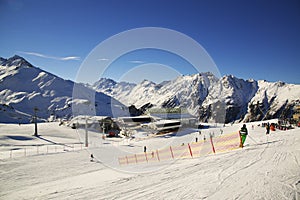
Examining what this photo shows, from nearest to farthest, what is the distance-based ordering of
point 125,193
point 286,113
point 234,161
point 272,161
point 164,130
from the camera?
point 125,193
point 272,161
point 234,161
point 164,130
point 286,113

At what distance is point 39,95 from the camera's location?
13025 cm

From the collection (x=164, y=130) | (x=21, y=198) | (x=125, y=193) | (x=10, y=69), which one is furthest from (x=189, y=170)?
(x=10, y=69)

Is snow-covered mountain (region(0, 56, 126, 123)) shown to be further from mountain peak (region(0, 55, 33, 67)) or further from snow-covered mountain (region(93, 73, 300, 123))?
snow-covered mountain (region(93, 73, 300, 123))

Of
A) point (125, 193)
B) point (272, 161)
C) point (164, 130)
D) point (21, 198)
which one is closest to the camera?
point (125, 193)

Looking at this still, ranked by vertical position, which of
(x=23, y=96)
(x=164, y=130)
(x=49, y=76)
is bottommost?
(x=164, y=130)

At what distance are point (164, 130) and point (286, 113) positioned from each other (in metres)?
92.0

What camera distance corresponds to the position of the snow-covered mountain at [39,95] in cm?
11039

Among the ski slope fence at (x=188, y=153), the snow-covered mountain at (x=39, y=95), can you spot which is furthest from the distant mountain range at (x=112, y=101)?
the ski slope fence at (x=188, y=153)

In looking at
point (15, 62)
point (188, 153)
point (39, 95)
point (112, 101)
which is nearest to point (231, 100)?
point (112, 101)

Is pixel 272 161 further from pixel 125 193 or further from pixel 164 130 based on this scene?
pixel 164 130

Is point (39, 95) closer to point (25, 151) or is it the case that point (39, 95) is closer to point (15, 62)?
point (15, 62)

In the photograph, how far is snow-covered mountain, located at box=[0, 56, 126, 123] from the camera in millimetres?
110387

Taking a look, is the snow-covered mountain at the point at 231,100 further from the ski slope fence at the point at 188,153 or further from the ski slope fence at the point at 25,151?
the ski slope fence at the point at 188,153

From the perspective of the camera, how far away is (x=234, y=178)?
7242 millimetres
